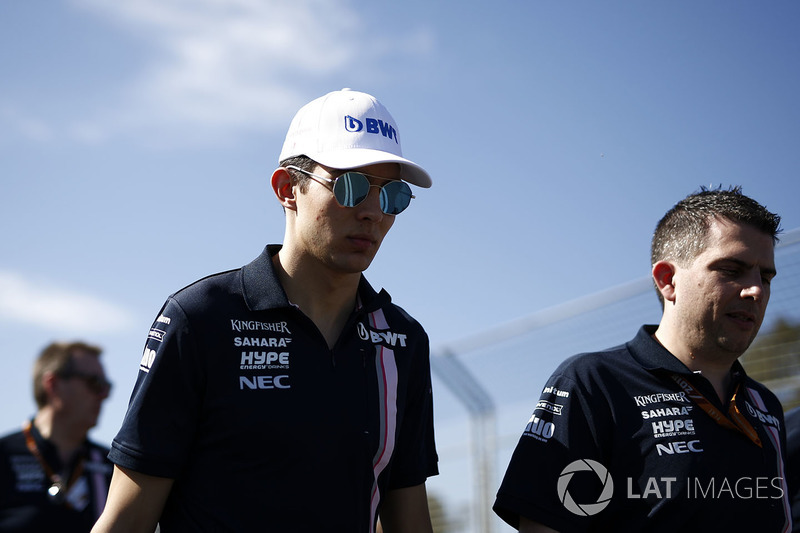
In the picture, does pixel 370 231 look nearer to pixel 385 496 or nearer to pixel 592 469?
pixel 385 496

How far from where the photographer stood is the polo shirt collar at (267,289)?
2.71m

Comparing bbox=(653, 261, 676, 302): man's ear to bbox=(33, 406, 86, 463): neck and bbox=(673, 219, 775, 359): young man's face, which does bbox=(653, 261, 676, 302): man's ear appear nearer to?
bbox=(673, 219, 775, 359): young man's face

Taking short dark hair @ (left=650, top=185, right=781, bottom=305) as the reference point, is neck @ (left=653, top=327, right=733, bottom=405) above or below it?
below

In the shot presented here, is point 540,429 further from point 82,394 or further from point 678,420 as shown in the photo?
point 82,394

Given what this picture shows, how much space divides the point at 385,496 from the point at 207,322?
35.2 inches

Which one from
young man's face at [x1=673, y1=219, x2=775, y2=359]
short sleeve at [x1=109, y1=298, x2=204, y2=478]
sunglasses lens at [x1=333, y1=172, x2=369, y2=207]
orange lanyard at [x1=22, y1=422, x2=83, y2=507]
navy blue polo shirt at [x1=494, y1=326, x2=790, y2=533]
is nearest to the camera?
short sleeve at [x1=109, y1=298, x2=204, y2=478]

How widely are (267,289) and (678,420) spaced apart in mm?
1525

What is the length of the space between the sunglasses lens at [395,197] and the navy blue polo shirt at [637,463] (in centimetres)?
92

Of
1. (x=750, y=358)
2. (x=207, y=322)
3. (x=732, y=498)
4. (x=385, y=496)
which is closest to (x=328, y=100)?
(x=207, y=322)

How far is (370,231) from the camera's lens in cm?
273

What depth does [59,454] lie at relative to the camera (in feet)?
15.9

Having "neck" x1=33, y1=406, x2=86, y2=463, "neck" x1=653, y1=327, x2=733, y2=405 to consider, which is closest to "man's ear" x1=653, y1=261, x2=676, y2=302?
"neck" x1=653, y1=327, x2=733, y2=405

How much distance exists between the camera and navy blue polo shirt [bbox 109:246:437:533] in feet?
8.13

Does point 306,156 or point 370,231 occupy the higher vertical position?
point 306,156
